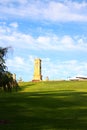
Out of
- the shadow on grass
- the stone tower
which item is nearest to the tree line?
the shadow on grass

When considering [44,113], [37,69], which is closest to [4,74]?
[44,113]

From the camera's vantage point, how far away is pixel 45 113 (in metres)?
31.1

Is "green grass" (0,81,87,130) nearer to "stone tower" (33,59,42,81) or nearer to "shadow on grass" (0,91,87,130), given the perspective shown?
"shadow on grass" (0,91,87,130)

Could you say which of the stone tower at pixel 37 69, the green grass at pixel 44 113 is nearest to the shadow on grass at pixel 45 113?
the green grass at pixel 44 113

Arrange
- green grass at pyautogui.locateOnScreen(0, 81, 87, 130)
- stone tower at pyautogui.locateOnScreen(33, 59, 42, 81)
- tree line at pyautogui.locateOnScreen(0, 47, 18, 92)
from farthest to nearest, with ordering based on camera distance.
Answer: stone tower at pyautogui.locateOnScreen(33, 59, 42, 81) < tree line at pyautogui.locateOnScreen(0, 47, 18, 92) < green grass at pyautogui.locateOnScreen(0, 81, 87, 130)

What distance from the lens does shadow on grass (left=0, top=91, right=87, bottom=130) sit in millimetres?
25144

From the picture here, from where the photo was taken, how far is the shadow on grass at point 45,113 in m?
25.1

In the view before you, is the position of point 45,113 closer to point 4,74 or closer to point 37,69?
point 4,74

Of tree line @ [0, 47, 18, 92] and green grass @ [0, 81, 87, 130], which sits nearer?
green grass @ [0, 81, 87, 130]

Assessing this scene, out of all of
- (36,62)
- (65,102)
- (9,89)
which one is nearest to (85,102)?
(65,102)

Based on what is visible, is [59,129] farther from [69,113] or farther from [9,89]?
[9,89]

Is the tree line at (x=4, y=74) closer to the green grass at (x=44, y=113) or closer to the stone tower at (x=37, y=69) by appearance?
the green grass at (x=44, y=113)

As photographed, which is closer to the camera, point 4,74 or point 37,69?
point 4,74

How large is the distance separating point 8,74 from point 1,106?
329cm
